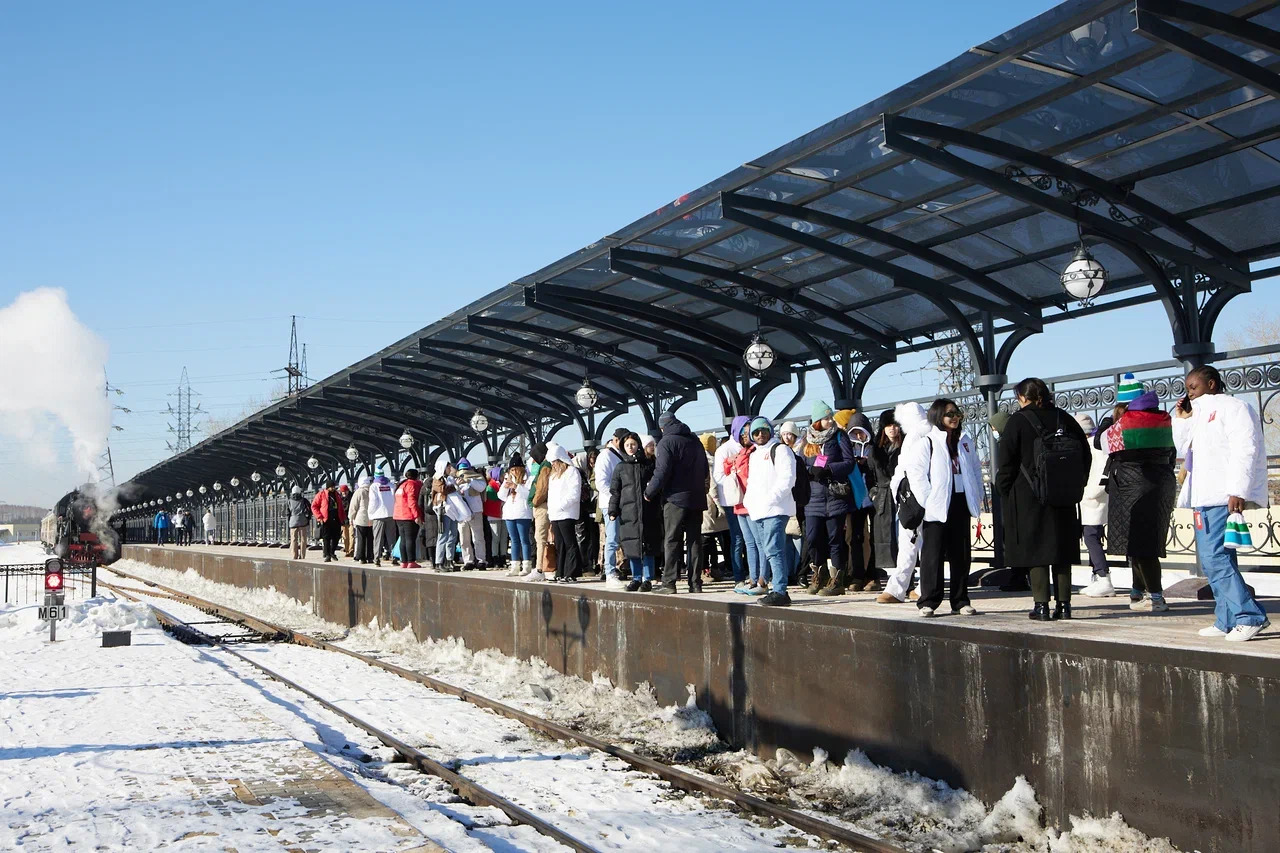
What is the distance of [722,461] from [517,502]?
15.4 feet

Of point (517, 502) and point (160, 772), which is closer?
point (160, 772)

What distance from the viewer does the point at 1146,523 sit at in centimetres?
836

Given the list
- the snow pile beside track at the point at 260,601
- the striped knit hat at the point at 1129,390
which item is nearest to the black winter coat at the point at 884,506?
the striped knit hat at the point at 1129,390

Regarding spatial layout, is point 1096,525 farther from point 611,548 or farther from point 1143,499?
point 611,548

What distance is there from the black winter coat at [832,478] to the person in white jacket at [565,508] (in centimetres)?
404

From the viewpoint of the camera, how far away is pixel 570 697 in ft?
41.9

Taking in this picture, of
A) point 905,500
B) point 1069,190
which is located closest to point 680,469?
point 905,500

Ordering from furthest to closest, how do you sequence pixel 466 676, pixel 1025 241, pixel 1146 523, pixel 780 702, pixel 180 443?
pixel 180 443 < pixel 466 676 < pixel 1025 241 < pixel 780 702 < pixel 1146 523

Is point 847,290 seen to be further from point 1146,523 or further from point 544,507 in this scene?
→ point 1146,523

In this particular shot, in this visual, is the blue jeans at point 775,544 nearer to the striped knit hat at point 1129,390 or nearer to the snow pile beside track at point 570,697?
the snow pile beside track at point 570,697

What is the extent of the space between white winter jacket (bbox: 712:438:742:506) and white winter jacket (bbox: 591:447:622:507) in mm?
1195

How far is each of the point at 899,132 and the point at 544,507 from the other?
7344mm

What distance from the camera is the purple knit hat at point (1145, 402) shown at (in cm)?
834

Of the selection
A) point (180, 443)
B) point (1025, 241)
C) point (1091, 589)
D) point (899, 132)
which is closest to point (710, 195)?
→ point (899, 132)
